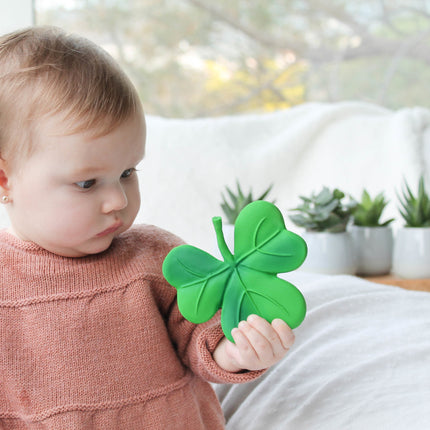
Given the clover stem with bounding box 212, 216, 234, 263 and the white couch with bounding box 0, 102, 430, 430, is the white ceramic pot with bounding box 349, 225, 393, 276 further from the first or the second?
the clover stem with bounding box 212, 216, 234, 263

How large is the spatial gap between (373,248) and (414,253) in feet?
0.36

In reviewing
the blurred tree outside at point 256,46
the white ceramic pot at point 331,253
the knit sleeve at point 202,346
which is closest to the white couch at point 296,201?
the knit sleeve at point 202,346

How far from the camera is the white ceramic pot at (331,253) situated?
1.42 meters

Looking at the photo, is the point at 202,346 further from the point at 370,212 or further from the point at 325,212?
the point at 370,212

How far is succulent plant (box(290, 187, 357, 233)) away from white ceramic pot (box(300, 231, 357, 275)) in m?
0.02

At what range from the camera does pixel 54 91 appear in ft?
2.38

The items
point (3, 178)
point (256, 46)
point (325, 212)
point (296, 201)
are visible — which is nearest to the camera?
point (3, 178)

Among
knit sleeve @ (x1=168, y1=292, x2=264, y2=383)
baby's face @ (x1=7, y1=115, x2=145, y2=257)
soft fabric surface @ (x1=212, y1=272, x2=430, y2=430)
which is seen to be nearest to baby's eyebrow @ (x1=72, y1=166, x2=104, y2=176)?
baby's face @ (x1=7, y1=115, x2=145, y2=257)

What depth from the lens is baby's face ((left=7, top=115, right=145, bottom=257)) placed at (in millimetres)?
720

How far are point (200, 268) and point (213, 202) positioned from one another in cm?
109

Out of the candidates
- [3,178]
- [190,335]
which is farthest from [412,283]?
[3,178]

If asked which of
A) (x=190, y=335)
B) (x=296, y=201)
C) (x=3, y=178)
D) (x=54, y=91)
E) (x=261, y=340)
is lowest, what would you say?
(x=296, y=201)

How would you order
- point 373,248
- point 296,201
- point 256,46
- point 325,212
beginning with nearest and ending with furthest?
1. point 325,212
2. point 373,248
3. point 296,201
4. point 256,46

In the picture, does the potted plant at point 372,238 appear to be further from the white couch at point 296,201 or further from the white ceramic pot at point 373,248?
the white couch at point 296,201
